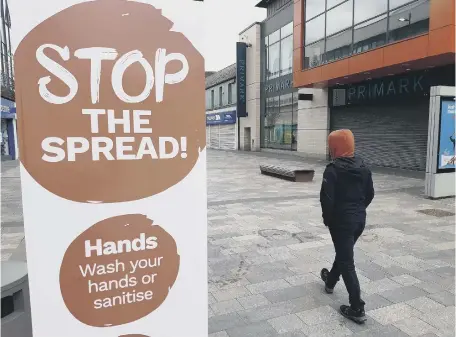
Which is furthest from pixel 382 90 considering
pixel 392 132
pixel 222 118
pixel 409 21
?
pixel 222 118

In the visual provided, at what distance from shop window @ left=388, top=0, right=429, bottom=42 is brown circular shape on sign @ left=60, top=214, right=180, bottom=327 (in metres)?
13.8

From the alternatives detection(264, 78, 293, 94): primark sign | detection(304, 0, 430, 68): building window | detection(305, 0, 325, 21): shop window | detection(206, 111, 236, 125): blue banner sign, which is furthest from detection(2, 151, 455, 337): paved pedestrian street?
detection(206, 111, 236, 125): blue banner sign

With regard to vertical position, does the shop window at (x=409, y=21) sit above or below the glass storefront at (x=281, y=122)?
above

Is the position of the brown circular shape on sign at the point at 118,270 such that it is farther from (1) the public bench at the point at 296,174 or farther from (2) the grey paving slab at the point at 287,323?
(1) the public bench at the point at 296,174

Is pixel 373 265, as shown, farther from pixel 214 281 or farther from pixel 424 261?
pixel 214 281

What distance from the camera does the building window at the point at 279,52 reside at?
81.3ft

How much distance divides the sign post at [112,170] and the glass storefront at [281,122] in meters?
23.0

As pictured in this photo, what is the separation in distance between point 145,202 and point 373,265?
4065mm

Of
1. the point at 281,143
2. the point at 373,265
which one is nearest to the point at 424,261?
the point at 373,265

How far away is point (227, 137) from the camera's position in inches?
1395

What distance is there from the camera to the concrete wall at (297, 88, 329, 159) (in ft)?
68.6

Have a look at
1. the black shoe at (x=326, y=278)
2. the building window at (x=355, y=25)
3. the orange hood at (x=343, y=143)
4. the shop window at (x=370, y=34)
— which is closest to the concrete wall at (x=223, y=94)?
the building window at (x=355, y=25)

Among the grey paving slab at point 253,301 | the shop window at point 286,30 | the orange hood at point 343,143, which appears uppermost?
the shop window at point 286,30

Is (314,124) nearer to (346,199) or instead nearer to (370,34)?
(370,34)
